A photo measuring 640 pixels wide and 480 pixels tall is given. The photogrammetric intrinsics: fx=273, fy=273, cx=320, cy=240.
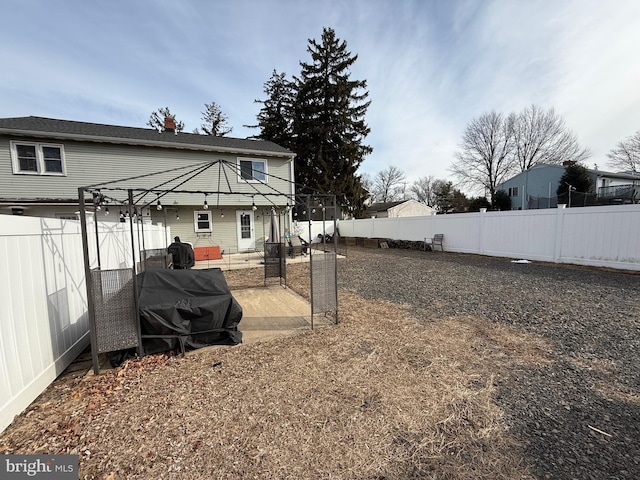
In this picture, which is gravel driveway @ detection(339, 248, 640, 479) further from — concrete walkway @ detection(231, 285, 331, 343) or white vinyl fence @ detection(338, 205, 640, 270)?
concrete walkway @ detection(231, 285, 331, 343)

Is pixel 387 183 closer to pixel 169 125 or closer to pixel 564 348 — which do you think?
pixel 169 125

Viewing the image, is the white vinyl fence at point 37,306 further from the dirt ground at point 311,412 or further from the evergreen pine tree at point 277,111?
the evergreen pine tree at point 277,111

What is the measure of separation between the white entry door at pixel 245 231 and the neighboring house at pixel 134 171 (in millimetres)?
52

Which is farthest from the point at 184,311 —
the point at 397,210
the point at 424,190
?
the point at 424,190

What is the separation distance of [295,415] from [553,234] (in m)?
10.7

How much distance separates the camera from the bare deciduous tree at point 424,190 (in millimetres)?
49969

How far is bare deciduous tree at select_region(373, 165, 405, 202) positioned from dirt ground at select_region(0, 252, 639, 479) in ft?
151

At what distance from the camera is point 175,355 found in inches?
134

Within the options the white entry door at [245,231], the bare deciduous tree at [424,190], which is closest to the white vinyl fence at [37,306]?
the white entry door at [245,231]

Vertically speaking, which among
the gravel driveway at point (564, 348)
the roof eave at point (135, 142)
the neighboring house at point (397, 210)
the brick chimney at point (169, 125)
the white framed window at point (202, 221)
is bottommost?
the gravel driveway at point (564, 348)

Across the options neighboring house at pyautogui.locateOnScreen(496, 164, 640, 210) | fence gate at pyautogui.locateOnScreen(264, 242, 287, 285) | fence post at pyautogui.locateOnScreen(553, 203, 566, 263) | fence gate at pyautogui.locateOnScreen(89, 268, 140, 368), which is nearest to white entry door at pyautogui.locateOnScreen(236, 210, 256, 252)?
fence gate at pyautogui.locateOnScreen(264, 242, 287, 285)

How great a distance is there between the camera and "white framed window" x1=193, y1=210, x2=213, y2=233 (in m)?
13.4

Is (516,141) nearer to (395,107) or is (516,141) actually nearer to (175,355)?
(395,107)

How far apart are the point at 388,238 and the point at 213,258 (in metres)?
10.2
